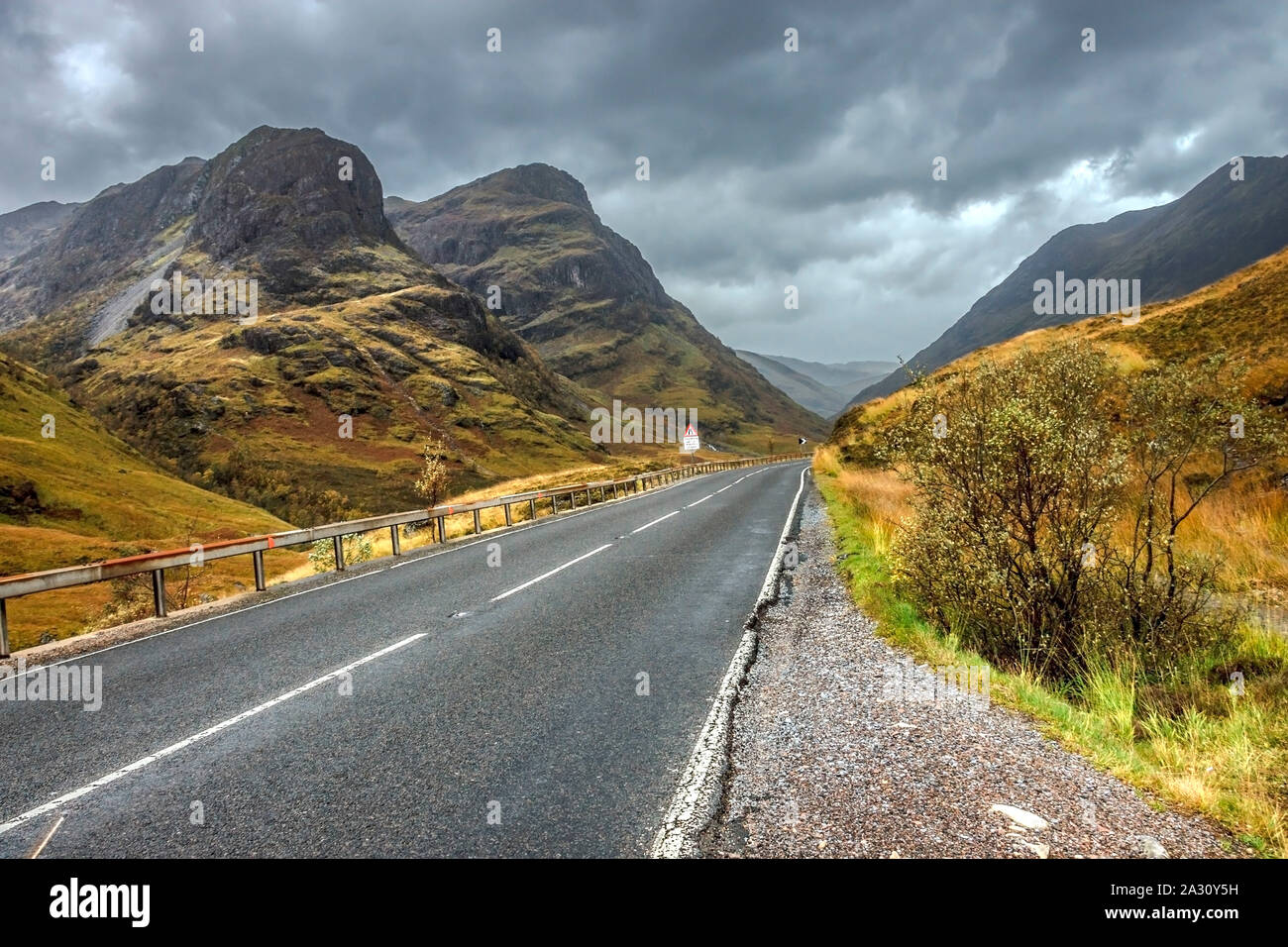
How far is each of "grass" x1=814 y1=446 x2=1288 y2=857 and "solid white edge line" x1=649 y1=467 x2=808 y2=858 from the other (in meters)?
1.77

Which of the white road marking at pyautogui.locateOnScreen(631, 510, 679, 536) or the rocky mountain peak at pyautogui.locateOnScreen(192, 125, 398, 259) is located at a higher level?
the rocky mountain peak at pyautogui.locateOnScreen(192, 125, 398, 259)

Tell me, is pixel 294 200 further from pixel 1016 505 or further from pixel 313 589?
pixel 1016 505

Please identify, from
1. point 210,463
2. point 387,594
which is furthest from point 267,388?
point 387,594

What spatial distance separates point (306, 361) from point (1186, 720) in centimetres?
10928

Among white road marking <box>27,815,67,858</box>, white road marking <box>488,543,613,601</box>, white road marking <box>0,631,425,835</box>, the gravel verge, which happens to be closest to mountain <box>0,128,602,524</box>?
white road marking <box>488,543,613,601</box>

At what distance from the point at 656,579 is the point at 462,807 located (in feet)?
23.4

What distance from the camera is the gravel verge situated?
9.44ft

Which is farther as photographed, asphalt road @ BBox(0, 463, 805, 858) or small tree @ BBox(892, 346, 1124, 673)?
small tree @ BBox(892, 346, 1124, 673)

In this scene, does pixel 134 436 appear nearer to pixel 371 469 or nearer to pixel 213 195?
pixel 371 469

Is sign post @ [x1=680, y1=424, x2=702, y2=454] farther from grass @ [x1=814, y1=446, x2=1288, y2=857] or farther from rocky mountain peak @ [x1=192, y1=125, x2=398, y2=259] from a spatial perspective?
rocky mountain peak @ [x1=192, y1=125, x2=398, y2=259]

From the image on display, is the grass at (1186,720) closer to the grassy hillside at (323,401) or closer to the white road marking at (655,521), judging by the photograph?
the white road marking at (655,521)

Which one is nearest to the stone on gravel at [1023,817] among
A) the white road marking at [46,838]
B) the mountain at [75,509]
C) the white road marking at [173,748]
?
the white road marking at [46,838]

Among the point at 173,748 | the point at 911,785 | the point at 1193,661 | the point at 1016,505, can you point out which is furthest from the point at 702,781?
the point at 1193,661

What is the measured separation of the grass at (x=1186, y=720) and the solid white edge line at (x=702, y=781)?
5.81ft
